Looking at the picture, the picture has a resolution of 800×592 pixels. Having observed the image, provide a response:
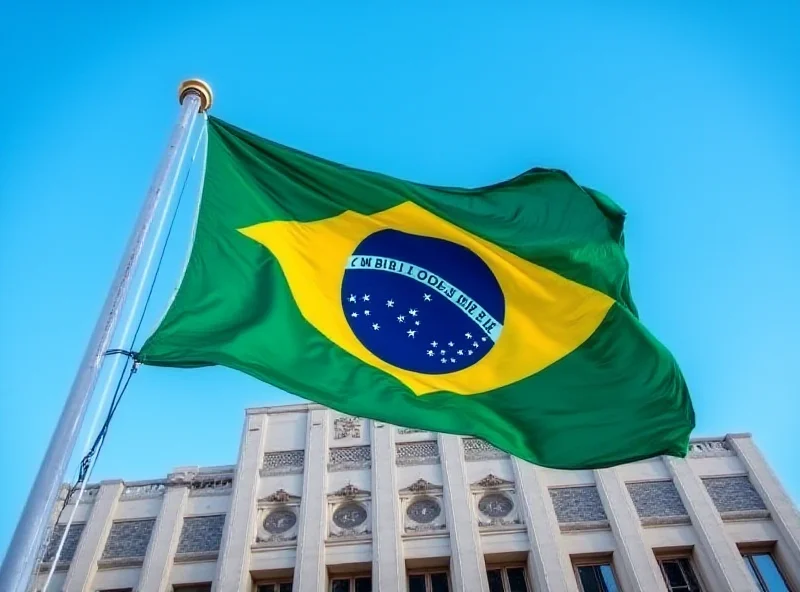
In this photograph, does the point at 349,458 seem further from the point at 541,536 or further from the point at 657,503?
the point at 657,503

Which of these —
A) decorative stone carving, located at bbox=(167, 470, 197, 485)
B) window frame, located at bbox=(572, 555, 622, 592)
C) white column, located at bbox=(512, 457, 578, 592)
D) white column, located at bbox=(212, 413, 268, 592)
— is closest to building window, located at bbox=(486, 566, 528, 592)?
white column, located at bbox=(512, 457, 578, 592)

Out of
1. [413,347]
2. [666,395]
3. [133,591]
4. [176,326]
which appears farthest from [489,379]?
[133,591]

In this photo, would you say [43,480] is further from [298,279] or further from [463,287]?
[463,287]

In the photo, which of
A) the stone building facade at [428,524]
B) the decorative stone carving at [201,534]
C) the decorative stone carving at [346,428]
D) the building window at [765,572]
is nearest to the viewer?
the building window at [765,572]

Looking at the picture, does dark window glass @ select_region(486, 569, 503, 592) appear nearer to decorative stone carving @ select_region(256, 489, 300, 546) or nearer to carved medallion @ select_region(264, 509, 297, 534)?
decorative stone carving @ select_region(256, 489, 300, 546)

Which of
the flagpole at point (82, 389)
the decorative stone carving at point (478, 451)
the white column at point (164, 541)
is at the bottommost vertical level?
the flagpole at point (82, 389)

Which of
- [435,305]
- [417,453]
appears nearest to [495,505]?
[417,453]

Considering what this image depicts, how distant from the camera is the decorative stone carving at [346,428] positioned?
16344 millimetres

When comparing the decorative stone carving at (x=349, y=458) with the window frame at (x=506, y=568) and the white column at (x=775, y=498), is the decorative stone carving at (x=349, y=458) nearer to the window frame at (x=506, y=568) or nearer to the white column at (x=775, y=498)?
the window frame at (x=506, y=568)

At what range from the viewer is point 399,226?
335 inches

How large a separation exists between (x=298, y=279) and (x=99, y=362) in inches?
97.5

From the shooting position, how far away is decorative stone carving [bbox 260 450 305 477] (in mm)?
15578

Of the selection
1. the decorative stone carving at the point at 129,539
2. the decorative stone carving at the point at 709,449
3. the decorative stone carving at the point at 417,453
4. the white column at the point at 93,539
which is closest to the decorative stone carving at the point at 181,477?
the decorative stone carving at the point at 129,539

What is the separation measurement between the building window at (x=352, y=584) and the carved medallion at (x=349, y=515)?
3.38 feet
